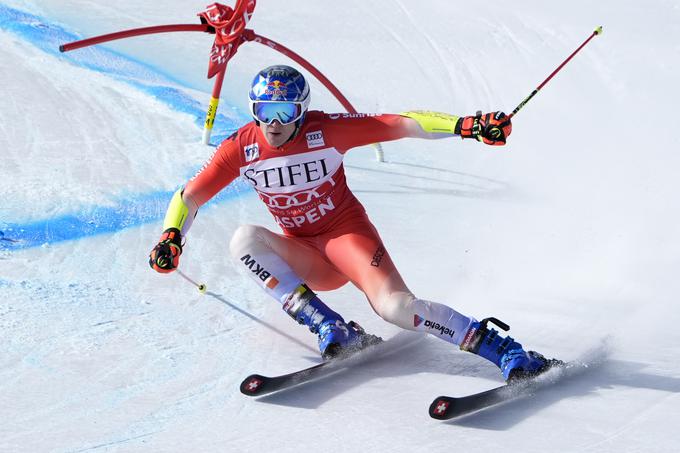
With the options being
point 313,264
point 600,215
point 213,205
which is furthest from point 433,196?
point 313,264

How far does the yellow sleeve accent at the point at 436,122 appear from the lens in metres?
4.62

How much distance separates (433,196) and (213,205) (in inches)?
70.4

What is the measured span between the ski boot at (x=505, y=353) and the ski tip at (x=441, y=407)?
40 centimetres

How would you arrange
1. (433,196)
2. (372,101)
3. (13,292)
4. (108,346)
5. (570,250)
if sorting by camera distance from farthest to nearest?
(372,101)
(433,196)
(570,250)
(13,292)
(108,346)

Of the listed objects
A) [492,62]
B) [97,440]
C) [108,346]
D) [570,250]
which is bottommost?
[97,440]

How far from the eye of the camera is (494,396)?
13.2 ft

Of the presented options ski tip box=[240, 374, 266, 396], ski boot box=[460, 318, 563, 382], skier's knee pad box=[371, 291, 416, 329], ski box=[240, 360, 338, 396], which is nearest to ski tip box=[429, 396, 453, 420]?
ski boot box=[460, 318, 563, 382]

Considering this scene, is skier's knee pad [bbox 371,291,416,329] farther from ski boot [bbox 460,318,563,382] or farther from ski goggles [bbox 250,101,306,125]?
ski goggles [bbox 250,101,306,125]

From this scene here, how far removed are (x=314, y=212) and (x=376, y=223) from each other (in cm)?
200

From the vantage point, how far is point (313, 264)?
498 centimetres

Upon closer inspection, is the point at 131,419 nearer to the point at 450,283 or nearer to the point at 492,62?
the point at 450,283

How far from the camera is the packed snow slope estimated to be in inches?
158

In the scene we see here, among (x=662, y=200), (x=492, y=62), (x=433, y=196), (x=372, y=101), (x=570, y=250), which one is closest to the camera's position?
(x=570, y=250)

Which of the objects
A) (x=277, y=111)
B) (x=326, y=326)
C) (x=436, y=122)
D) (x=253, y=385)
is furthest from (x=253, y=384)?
(x=436, y=122)
